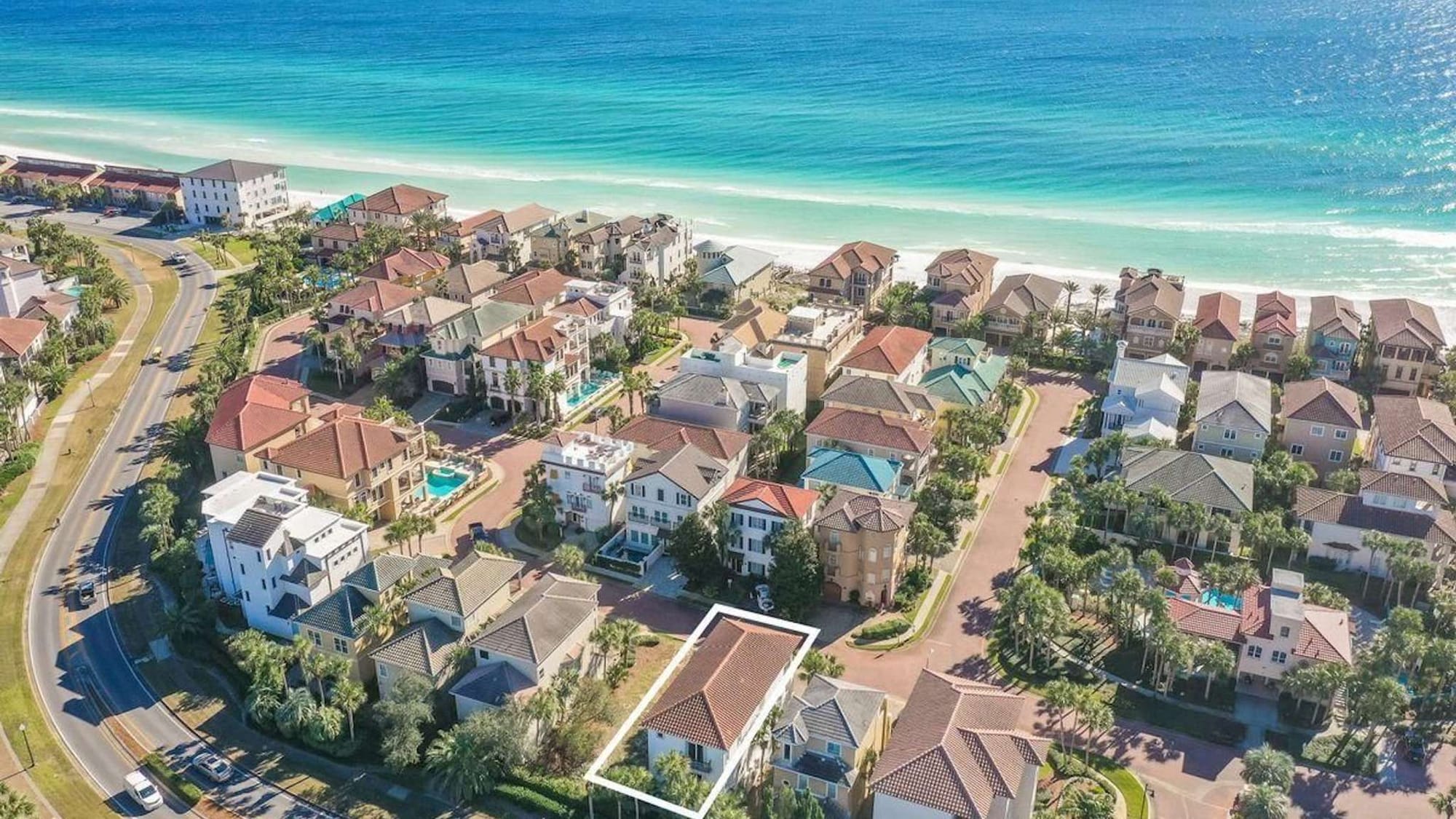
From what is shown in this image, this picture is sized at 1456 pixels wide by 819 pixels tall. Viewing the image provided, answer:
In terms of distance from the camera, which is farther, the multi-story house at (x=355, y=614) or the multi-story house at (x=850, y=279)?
the multi-story house at (x=850, y=279)

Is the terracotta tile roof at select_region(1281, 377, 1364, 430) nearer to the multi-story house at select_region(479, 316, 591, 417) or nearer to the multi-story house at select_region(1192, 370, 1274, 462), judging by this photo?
the multi-story house at select_region(1192, 370, 1274, 462)

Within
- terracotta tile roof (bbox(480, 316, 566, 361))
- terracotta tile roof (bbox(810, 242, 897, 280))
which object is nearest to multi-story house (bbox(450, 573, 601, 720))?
terracotta tile roof (bbox(480, 316, 566, 361))

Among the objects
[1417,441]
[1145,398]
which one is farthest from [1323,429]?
[1145,398]

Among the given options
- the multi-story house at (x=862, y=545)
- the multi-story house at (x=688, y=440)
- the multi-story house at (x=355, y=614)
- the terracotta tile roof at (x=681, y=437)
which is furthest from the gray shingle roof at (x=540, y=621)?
the terracotta tile roof at (x=681, y=437)

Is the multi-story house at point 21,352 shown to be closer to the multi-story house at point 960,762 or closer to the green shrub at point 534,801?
the green shrub at point 534,801

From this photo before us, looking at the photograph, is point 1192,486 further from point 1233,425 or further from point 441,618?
point 441,618

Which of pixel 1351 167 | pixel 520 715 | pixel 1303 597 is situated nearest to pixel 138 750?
pixel 520 715
